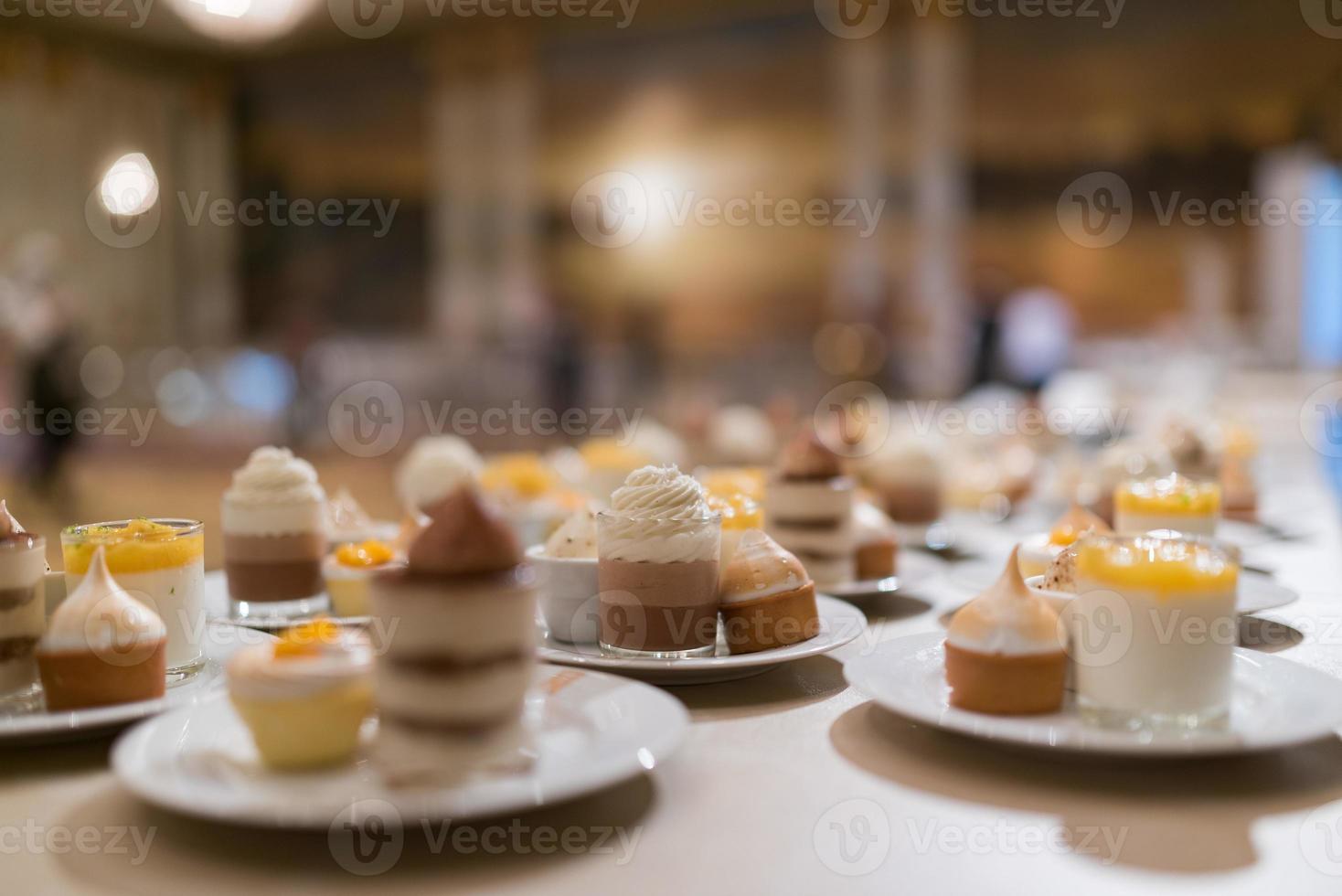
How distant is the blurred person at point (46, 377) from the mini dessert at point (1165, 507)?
8053mm

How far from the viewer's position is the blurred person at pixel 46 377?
850 centimetres

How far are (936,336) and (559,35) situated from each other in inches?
226

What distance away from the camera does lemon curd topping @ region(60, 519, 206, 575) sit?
69.9 inches

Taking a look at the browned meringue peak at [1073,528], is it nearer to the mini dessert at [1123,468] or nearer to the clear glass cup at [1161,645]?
the clear glass cup at [1161,645]

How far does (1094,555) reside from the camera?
63.8 inches

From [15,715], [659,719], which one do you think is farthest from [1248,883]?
[15,715]

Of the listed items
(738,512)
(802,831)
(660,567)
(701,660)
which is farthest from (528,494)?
(802,831)

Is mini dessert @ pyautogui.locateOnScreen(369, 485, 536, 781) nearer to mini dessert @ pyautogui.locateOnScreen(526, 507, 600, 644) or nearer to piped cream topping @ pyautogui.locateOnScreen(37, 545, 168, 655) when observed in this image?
piped cream topping @ pyautogui.locateOnScreen(37, 545, 168, 655)

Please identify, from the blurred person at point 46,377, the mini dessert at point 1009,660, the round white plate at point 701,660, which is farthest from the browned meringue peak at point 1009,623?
the blurred person at point 46,377

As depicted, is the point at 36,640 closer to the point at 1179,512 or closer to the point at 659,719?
the point at 659,719

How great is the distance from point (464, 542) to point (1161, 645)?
2.98 feet

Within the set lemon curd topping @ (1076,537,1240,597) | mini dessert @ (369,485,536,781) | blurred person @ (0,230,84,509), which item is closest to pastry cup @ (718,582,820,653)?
lemon curd topping @ (1076,537,1240,597)

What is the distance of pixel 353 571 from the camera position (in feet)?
7.20

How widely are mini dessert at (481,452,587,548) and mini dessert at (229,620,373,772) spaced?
1.39 m
